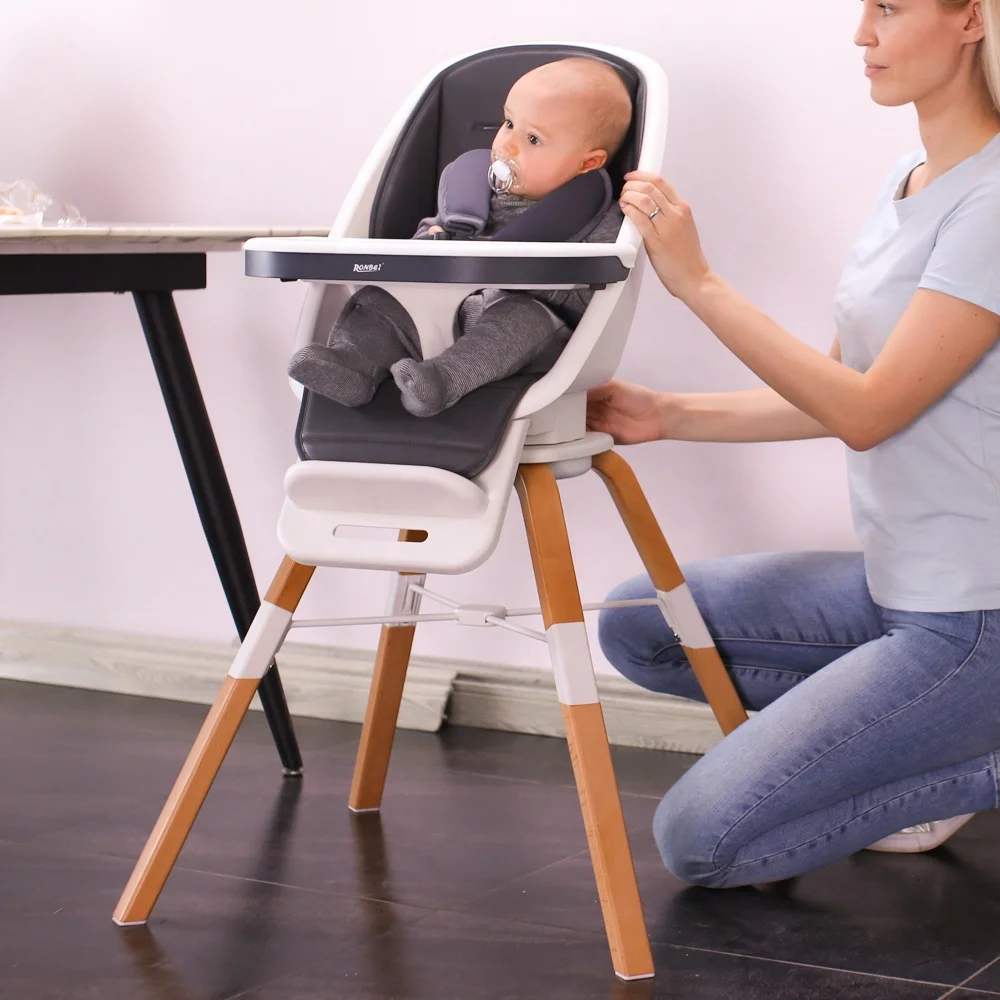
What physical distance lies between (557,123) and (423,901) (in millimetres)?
793

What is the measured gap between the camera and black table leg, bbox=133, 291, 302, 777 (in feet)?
5.81

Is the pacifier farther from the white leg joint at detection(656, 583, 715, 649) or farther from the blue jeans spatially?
the blue jeans

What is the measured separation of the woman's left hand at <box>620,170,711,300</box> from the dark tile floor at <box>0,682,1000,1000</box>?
24.6 inches

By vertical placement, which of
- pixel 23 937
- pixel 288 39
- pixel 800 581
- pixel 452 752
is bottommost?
pixel 452 752

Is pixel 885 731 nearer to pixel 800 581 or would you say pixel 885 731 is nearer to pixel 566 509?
pixel 800 581

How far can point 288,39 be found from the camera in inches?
81.4

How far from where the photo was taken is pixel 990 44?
1.27 metres

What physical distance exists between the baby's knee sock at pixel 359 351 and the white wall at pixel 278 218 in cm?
64

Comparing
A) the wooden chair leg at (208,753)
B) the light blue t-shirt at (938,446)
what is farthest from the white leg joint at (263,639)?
the light blue t-shirt at (938,446)

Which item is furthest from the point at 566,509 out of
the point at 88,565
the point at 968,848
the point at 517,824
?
the point at 88,565

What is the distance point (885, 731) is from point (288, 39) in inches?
52.2

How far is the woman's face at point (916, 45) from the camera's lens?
129 centimetres

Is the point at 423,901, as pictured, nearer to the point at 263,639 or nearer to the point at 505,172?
the point at 263,639

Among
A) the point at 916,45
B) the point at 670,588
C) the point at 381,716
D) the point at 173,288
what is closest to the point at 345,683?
the point at 381,716
